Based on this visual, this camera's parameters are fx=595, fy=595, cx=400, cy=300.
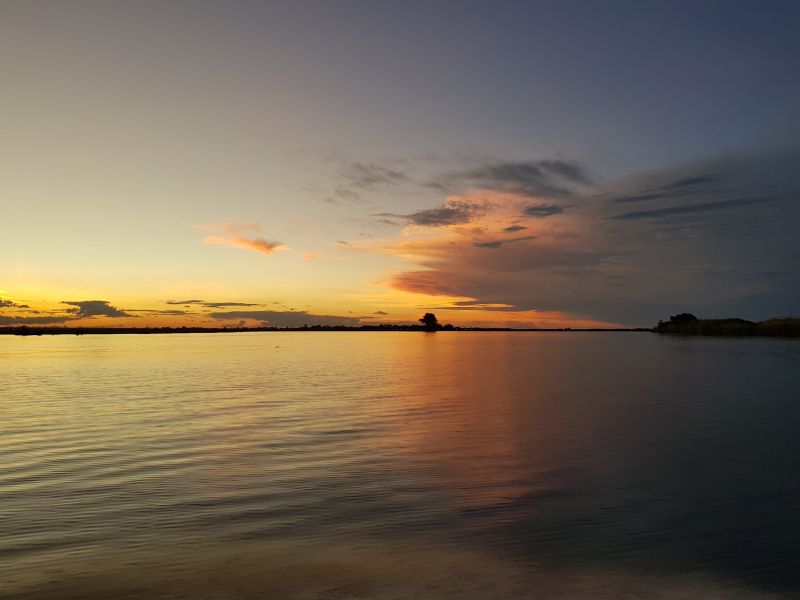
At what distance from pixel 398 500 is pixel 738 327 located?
155567 mm

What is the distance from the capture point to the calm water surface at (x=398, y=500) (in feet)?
32.8

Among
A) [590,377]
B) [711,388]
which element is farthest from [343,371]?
[711,388]

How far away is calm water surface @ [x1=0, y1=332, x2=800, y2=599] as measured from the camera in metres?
10.0

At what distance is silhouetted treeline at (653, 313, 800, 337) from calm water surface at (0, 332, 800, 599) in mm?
116239

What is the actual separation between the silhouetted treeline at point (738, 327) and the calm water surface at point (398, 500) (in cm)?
11624

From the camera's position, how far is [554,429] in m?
26.2

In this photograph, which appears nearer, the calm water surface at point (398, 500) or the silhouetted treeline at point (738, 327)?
the calm water surface at point (398, 500)

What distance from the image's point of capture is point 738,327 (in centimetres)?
14638

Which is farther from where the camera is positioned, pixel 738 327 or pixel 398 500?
pixel 738 327

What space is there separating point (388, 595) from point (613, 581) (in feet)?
12.4

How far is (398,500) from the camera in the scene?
15023mm

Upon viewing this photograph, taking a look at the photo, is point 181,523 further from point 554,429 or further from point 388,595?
point 554,429

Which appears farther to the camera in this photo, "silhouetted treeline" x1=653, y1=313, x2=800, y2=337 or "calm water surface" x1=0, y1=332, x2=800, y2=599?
"silhouetted treeline" x1=653, y1=313, x2=800, y2=337

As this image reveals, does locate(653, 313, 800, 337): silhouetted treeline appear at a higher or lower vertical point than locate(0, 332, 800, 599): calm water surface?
higher
